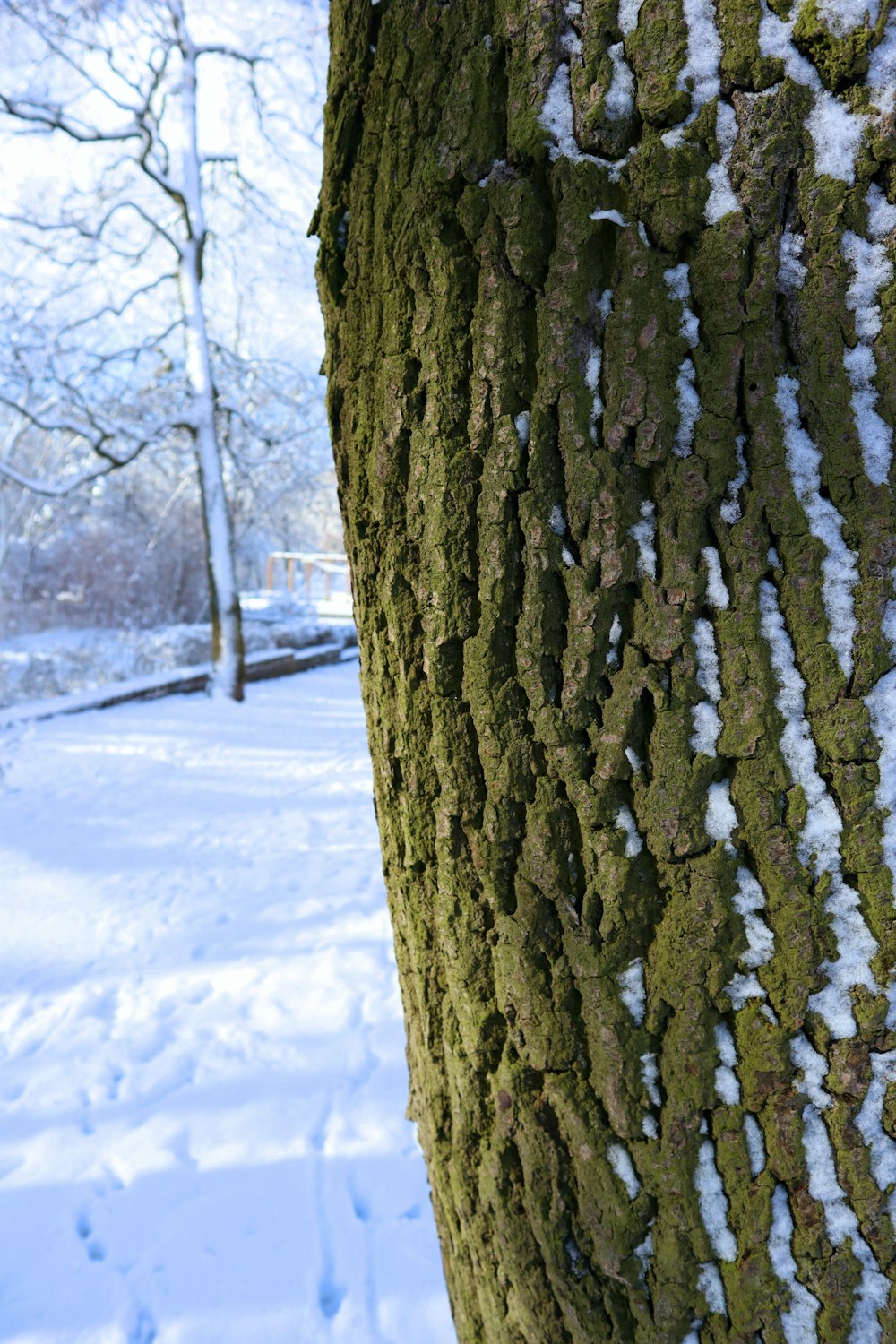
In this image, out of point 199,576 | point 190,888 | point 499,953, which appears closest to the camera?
point 499,953

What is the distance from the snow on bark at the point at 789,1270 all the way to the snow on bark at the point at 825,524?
551 mm

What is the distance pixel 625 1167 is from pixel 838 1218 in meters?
Answer: 0.21

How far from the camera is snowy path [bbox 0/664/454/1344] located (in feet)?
6.38

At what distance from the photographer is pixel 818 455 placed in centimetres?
77

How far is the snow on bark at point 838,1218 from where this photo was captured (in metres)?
0.84

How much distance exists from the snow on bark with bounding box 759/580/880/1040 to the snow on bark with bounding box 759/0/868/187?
361 millimetres

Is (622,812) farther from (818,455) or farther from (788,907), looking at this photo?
(818,455)

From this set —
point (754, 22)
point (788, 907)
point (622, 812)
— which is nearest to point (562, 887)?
point (622, 812)

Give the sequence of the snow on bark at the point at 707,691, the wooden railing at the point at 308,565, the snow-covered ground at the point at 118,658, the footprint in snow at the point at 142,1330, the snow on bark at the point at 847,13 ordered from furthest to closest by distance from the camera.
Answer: the wooden railing at the point at 308,565 → the snow-covered ground at the point at 118,658 → the footprint in snow at the point at 142,1330 → the snow on bark at the point at 707,691 → the snow on bark at the point at 847,13

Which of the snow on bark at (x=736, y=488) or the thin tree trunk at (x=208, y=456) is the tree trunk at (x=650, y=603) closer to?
the snow on bark at (x=736, y=488)

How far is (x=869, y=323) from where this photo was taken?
2.46 feet

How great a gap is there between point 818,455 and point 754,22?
1.23ft

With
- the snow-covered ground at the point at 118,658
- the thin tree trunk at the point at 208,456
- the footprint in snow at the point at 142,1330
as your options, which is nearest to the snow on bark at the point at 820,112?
the footprint in snow at the point at 142,1330

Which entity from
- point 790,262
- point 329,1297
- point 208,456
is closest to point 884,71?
point 790,262
